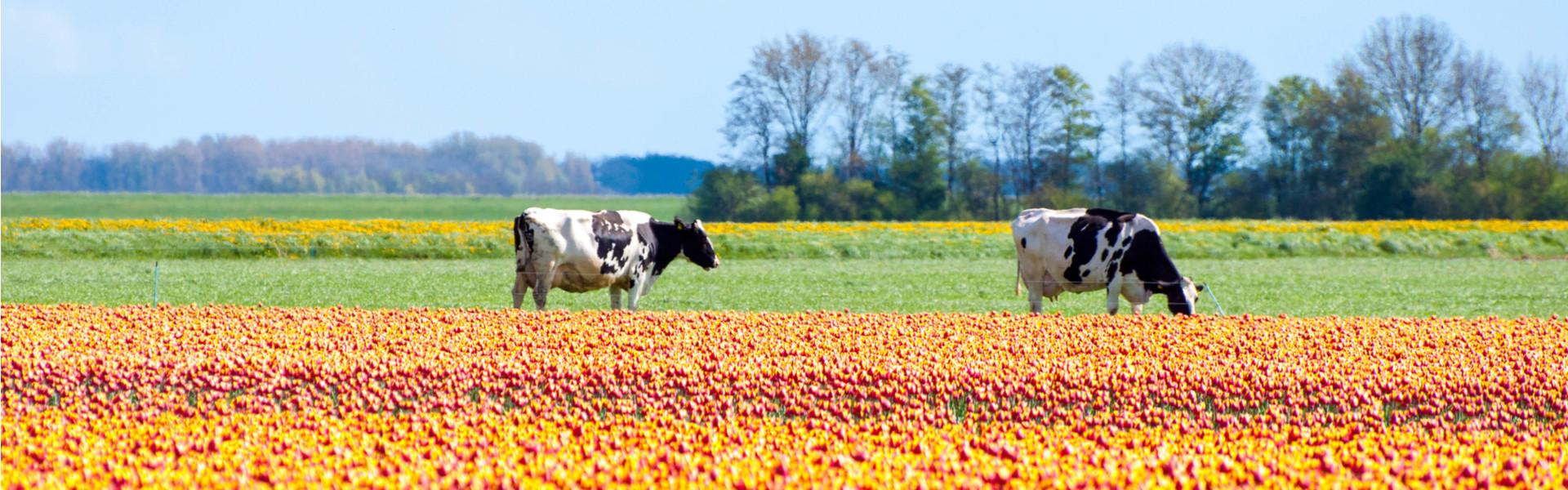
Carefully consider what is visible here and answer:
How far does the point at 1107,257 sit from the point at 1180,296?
36.8 inches

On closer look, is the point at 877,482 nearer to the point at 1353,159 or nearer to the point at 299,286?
the point at 299,286

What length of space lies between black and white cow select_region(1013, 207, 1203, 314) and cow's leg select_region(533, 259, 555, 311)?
5.57 meters

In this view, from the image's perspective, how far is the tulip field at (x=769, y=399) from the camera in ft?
23.4

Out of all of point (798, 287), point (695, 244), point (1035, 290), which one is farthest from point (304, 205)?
point (1035, 290)

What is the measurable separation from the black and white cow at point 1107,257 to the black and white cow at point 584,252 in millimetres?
4480

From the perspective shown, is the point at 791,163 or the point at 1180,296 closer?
the point at 1180,296

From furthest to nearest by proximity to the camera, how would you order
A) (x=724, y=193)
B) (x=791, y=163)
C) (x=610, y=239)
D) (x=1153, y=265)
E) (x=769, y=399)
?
(x=791, y=163) < (x=724, y=193) < (x=610, y=239) < (x=1153, y=265) < (x=769, y=399)

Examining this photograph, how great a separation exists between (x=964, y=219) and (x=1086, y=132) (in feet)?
22.8

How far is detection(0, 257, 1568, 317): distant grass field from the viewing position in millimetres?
23281

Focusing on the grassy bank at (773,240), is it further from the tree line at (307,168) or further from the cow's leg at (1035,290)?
the tree line at (307,168)

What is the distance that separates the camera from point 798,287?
91.4 feet

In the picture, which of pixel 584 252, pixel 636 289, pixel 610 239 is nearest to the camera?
pixel 584 252

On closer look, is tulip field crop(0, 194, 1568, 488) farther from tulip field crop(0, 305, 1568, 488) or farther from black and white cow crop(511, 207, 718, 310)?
black and white cow crop(511, 207, 718, 310)

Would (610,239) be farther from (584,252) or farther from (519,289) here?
(519,289)
